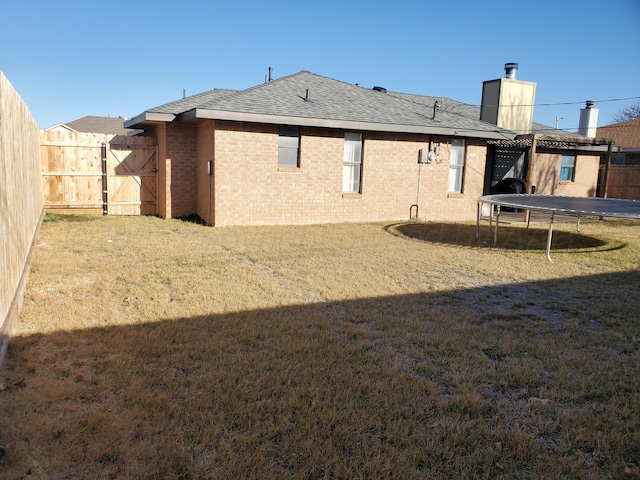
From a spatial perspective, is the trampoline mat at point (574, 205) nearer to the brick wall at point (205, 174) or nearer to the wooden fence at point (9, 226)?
the brick wall at point (205, 174)

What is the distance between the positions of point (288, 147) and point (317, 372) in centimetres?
934

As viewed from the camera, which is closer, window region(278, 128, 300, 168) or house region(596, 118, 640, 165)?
window region(278, 128, 300, 168)

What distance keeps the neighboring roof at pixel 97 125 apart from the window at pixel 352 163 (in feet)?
80.9

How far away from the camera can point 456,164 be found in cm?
1510

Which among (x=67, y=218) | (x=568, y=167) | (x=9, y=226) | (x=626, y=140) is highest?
(x=626, y=140)

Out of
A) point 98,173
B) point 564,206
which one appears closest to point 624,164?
point 564,206

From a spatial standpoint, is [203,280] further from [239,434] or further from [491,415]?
[491,415]

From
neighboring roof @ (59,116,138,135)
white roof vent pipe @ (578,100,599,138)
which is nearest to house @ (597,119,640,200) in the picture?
white roof vent pipe @ (578,100,599,138)

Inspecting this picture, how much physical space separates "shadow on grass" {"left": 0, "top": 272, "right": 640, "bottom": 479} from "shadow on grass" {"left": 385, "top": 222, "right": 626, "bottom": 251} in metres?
5.58

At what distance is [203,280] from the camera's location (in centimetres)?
678

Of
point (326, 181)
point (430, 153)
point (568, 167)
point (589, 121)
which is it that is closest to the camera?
point (326, 181)

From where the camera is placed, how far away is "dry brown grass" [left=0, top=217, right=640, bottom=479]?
2.88m

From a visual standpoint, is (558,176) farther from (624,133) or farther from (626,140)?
(624,133)

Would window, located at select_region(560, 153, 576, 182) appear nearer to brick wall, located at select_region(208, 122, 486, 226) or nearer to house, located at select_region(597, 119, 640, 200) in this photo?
house, located at select_region(597, 119, 640, 200)
